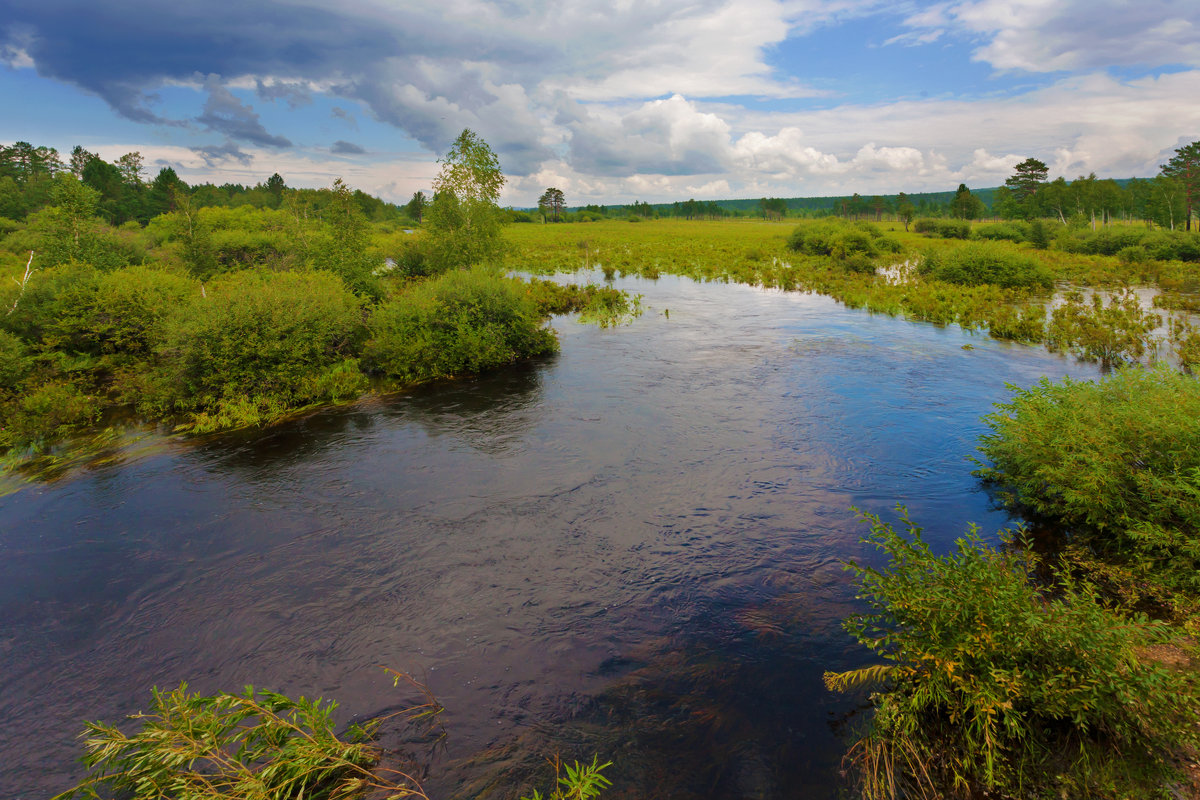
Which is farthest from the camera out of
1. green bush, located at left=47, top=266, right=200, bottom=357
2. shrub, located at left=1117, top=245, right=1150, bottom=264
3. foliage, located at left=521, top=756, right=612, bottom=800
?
shrub, located at left=1117, top=245, right=1150, bottom=264

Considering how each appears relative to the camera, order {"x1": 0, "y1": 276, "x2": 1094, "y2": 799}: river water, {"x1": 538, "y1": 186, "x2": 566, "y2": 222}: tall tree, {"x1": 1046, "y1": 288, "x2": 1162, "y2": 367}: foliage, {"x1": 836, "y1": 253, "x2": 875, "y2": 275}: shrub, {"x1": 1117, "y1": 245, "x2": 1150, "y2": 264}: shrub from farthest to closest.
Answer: {"x1": 538, "y1": 186, "x2": 566, "y2": 222}: tall tree, {"x1": 836, "y1": 253, "x2": 875, "y2": 275}: shrub, {"x1": 1117, "y1": 245, "x2": 1150, "y2": 264}: shrub, {"x1": 1046, "y1": 288, "x2": 1162, "y2": 367}: foliage, {"x1": 0, "y1": 276, "x2": 1094, "y2": 799}: river water

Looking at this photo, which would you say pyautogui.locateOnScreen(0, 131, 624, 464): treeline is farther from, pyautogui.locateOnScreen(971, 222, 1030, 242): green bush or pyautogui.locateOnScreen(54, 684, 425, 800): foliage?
pyautogui.locateOnScreen(971, 222, 1030, 242): green bush

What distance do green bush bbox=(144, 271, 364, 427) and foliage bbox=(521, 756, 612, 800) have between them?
50.5ft

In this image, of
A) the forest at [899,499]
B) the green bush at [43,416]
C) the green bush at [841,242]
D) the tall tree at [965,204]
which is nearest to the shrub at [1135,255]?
the forest at [899,499]

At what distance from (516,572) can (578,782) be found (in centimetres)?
476

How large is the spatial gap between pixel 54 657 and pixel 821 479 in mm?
14161

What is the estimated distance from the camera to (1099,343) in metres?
20.8

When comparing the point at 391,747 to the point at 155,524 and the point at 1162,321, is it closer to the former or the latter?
the point at 155,524

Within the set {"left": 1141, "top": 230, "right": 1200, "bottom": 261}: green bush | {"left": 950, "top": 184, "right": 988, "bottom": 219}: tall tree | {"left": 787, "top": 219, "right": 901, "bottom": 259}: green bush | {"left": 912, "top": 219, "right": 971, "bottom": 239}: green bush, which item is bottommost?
{"left": 1141, "top": 230, "right": 1200, "bottom": 261}: green bush

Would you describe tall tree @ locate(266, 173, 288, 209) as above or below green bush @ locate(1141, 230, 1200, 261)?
above

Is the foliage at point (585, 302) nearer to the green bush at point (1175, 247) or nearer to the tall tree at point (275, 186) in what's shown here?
the green bush at point (1175, 247)

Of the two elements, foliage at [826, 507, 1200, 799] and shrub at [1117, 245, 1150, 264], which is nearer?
foliage at [826, 507, 1200, 799]

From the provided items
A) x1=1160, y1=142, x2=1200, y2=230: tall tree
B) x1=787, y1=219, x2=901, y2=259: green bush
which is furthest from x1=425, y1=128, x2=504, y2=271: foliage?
x1=1160, y1=142, x2=1200, y2=230: tall tree

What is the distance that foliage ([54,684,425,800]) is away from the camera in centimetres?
493
